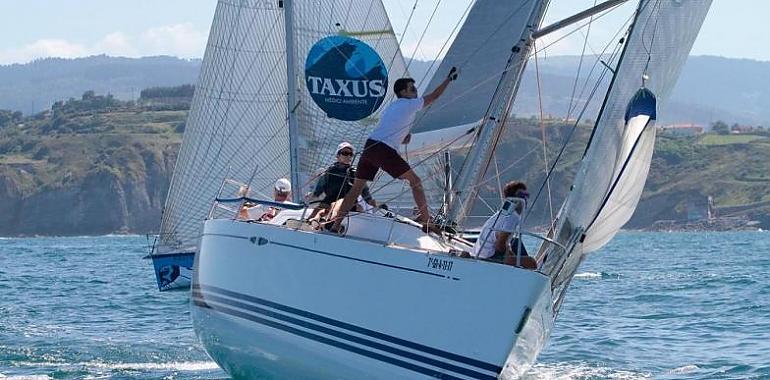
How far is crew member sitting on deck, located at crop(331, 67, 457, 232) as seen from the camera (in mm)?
11477

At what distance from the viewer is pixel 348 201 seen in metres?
11.6

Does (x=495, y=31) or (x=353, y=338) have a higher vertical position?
(x=495, y=31)

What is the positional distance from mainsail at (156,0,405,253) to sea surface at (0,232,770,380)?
2067mm

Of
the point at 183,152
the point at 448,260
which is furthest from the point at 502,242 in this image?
the point at 183,152

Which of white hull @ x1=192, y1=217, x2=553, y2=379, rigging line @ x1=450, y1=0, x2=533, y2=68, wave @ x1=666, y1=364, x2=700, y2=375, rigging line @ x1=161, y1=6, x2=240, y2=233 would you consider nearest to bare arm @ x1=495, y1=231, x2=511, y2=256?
white hull @ x1=192, y1=217, x2=553, y2=379

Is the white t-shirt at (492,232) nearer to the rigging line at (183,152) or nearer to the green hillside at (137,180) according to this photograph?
the rigging line at (183,152)

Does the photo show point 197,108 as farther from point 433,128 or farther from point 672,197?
point 672,197

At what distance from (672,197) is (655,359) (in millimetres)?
87549

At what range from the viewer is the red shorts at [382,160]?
11477 mm

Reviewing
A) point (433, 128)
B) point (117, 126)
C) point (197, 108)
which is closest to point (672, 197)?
point (117, 126)

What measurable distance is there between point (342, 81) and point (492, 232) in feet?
29.3

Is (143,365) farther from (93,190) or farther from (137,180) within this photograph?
(93,190)

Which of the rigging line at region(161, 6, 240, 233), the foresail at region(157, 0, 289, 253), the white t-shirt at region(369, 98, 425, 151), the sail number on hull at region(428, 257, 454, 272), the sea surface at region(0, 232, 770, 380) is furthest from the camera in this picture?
the rigging line at region(161, 6, 240, 233)

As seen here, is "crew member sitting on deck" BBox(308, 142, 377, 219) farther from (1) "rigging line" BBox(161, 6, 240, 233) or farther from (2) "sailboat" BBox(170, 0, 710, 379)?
(1) "rigging line" BBox(161, 6, 240, 233)
